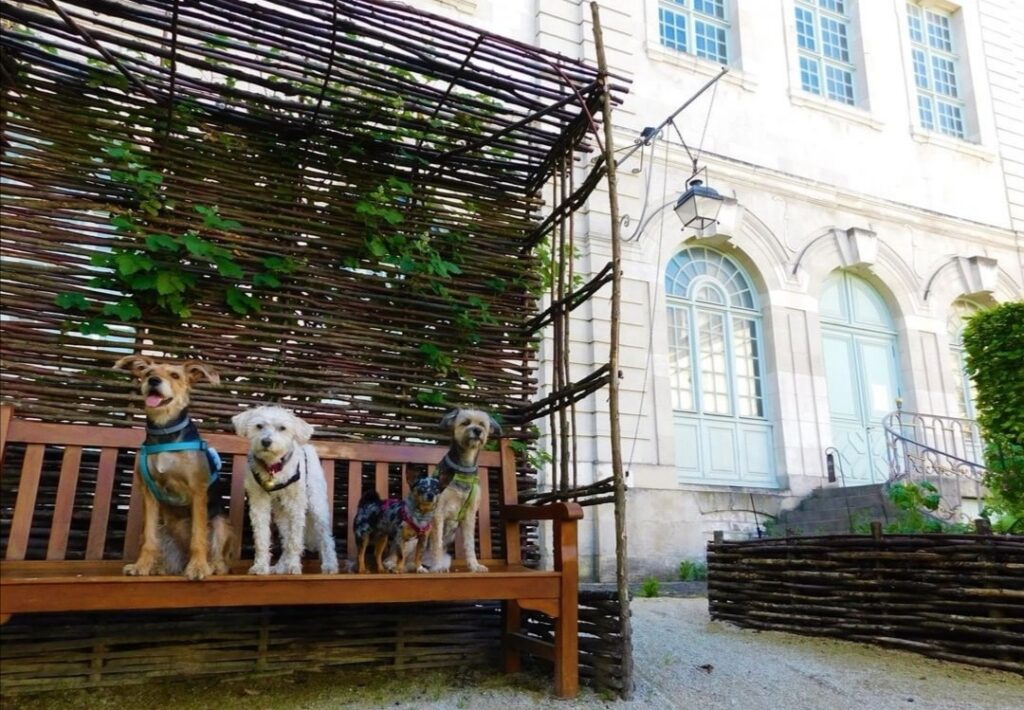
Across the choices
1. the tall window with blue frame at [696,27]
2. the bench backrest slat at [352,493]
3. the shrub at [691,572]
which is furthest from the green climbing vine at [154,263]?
the tall window with blue frame at [696,27]

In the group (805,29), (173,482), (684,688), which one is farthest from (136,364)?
(805,29)

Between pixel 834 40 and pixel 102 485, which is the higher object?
pixel 834 40

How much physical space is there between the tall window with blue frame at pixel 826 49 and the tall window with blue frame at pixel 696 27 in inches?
56.3

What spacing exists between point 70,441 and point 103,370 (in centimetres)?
53

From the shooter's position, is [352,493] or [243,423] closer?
[243,423]

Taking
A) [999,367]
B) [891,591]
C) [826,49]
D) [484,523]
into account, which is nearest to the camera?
[484,523]

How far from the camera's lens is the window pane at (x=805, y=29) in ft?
41.5

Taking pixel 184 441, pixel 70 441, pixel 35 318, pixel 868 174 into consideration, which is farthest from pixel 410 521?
pixel 868 174

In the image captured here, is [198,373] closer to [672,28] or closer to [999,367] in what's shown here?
[999,367]

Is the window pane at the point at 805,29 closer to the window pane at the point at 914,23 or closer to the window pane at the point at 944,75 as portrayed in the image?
the window pane at the point at 914,23

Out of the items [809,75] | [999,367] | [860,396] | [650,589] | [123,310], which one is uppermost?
[809,75]

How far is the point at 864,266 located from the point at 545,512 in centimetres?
967

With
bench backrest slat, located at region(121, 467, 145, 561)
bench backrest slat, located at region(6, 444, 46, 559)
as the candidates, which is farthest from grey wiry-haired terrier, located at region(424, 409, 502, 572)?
bench backrest slat, located at region(6, 444, 46, 559)

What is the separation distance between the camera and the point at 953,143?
13.2 metres
